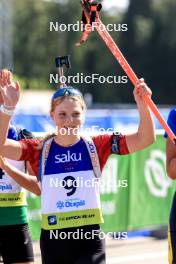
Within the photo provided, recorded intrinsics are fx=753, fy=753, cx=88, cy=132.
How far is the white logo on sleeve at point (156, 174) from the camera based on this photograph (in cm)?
1051

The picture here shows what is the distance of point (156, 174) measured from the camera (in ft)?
34.8

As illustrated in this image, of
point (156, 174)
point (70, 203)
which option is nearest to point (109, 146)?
point (70, 203)

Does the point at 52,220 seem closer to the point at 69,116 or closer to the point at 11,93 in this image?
the point at 69,116

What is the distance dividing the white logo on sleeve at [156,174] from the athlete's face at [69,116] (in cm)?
597

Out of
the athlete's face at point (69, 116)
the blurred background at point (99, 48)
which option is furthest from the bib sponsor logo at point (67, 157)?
the blurred background at point (99, 48)

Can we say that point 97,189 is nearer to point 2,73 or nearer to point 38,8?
point 2,73

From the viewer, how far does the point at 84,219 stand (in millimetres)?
4582

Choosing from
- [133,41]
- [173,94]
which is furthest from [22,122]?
[133,41]

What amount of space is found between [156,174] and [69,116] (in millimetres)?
6189

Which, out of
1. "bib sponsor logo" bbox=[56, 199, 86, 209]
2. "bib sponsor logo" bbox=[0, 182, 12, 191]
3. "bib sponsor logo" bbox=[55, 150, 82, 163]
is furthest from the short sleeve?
"bib sponsor logo" bbox=[0, 182, 12, 191]

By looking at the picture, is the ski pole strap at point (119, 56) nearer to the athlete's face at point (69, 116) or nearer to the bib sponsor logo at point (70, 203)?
the athlete's face at point (69, 116)

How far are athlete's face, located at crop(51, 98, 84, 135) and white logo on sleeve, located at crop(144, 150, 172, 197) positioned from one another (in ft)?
19.6

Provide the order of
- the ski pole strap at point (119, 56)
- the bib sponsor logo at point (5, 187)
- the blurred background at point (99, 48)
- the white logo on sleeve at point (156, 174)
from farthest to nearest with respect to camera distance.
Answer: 1. the blurred background at point (99, 48)
2. the white logo on sleeve at point (156, 174)
3. the bib sponsor logo at point (5, 187)
4. the ski pole strap at point (119, 56)

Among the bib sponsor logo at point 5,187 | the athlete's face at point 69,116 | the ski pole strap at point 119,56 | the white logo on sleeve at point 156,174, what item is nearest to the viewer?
the ski pole strap at point 119,56
